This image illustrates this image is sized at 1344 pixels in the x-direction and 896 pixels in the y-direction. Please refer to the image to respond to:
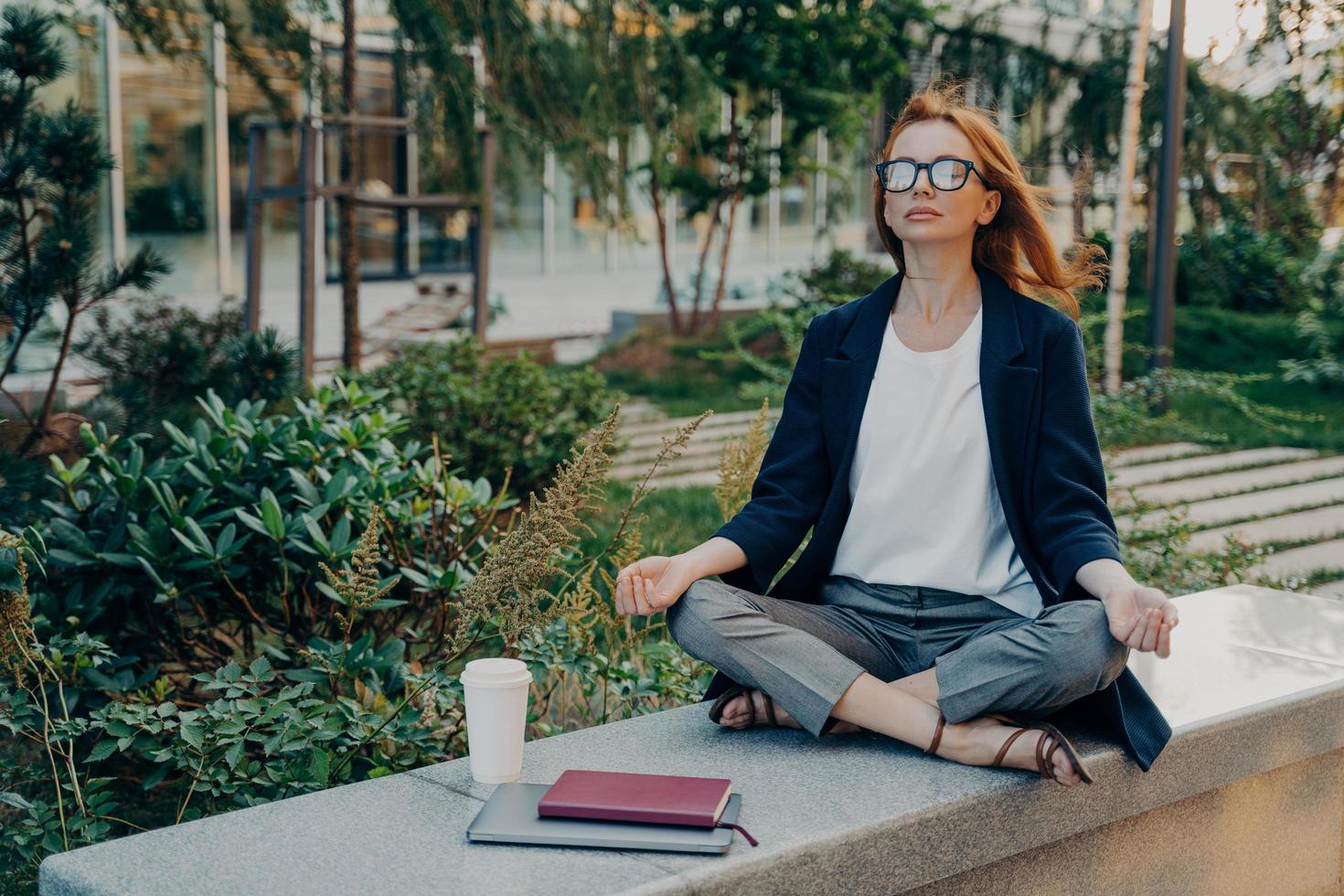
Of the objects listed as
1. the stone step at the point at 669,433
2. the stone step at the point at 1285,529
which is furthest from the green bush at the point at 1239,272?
the stone step at the point at 1285,529

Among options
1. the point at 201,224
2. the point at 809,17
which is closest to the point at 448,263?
the point at 201,224

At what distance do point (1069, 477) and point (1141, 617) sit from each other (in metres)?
0.46

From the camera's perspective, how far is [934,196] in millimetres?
2873

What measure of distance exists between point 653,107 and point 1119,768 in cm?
584

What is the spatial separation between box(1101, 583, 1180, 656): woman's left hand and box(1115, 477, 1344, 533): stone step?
401cm

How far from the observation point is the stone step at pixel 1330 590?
5438 mm

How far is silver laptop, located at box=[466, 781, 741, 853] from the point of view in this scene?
6.84 feet

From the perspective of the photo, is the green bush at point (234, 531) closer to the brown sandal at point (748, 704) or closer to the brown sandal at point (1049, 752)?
the brown sandal at point (748, 704)

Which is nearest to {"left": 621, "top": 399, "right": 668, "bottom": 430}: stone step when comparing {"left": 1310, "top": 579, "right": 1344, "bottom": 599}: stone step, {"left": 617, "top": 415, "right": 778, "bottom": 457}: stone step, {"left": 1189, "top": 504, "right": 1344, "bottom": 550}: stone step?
{"left": 617, "top": 415, "right": 778, "bottom": 457}: stone step

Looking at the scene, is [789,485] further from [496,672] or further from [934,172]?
Result: [496,672]

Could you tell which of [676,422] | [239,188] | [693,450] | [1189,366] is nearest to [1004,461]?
[693,450]

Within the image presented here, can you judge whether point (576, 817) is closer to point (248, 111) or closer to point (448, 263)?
point (248, 111)

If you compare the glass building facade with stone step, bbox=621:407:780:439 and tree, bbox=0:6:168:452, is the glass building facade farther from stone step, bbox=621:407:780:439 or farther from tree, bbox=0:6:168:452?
tree, bbox=0:6:168:452

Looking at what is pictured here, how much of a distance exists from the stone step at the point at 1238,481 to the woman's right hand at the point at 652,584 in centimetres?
482
